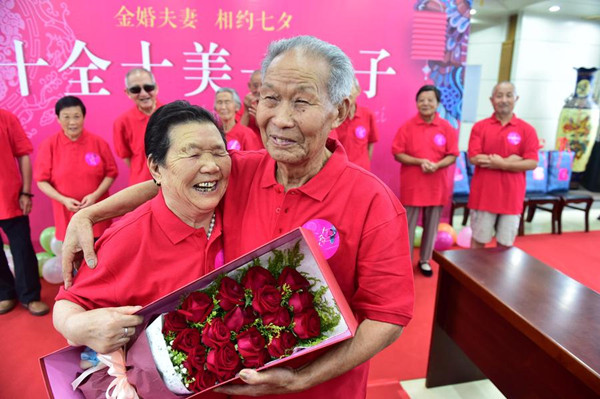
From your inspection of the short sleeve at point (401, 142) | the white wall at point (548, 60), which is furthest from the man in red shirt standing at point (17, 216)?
the white wall at point (548, 60)

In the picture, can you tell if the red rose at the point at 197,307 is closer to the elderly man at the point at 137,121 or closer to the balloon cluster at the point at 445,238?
the elderly man at the point at 137,121

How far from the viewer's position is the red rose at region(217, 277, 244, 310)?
1004mm

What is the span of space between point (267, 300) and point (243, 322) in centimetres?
9

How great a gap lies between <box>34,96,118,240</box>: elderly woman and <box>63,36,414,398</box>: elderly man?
2120 mm

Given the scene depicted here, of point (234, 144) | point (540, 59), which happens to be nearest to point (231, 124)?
point (234, 144)

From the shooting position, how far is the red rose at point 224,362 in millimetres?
954

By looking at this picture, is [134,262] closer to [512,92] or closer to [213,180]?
[213,180]

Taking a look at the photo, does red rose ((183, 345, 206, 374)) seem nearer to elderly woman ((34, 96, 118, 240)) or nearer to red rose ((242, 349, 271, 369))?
red rose ((242, 349, 271, 369))

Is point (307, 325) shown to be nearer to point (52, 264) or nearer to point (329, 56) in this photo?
point (329, 56)

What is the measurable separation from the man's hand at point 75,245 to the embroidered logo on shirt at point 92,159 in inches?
82.2

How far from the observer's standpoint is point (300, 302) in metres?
0.97

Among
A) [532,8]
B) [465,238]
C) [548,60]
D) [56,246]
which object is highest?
[532,8]

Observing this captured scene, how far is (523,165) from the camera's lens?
3.32m

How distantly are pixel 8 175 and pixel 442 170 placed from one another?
3.51 meters
